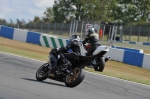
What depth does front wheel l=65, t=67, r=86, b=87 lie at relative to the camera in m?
10.1

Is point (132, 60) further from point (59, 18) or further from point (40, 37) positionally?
point (59, 18)

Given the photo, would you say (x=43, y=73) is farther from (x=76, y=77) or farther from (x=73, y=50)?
(x=76, y=77)

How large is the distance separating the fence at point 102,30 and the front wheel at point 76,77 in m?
20.3

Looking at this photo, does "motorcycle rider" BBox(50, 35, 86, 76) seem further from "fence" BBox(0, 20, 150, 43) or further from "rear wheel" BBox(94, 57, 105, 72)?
"fence" BBox(0, 20, 150, 43)

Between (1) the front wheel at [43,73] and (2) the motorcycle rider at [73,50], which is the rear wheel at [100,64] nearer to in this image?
(1) the front wheel at [43,73]

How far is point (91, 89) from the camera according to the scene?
35.0 feet

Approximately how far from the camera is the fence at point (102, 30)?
3167 centimetres

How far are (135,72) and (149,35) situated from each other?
826 inches

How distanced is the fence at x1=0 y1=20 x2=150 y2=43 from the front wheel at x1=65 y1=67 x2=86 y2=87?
20343mm

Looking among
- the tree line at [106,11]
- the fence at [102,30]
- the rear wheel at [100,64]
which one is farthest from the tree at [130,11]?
the rear wheel at [100,64]

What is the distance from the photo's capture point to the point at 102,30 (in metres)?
31.4

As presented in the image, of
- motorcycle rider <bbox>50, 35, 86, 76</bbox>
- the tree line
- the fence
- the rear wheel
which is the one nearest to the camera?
motorcycle rider <bbox>50, 35, 86, 76</bbox>

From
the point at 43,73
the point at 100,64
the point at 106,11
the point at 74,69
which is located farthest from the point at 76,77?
the point at 106,11

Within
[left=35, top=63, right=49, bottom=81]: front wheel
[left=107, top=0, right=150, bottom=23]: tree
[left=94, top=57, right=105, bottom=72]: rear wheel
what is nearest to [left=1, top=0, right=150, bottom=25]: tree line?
[left=107, top=0, right=150, bottom=23]: tree
